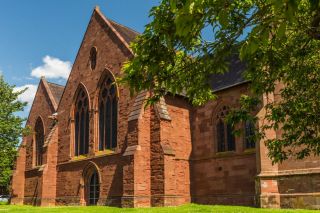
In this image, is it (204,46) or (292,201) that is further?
(292,201)

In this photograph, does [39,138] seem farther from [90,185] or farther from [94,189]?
[94,189]

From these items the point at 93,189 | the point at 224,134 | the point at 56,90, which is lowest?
the point at 93,189

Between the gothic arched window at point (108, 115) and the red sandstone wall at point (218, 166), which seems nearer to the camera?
the red sandstone wall at point (218, 166)

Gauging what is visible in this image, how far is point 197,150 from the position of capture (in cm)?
2259

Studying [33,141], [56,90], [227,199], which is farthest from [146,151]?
[56,90]

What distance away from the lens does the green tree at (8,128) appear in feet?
102

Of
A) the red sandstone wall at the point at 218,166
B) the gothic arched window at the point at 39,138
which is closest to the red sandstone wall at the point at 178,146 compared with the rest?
the red sandstone wall at the point at 218,166

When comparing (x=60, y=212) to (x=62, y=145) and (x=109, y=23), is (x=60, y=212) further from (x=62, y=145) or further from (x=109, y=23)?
(x=109, y=23)

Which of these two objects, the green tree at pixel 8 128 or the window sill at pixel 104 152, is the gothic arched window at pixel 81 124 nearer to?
the window sill at pixel 104 152

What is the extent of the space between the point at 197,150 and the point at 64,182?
10.0 metres

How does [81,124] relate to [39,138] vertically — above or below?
above

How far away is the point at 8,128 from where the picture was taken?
1208 inches

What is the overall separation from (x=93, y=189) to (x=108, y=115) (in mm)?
4860

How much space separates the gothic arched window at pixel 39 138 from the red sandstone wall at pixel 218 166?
49.7 ft
